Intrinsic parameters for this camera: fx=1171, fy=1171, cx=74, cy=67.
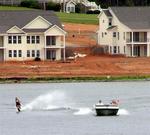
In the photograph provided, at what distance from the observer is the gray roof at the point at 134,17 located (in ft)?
469

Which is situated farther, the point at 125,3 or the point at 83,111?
the point at 125,3

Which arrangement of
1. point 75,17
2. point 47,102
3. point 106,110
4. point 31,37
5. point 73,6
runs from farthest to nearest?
point 73,6 → point 75,17 → point 31,37 → point 47,102 → point 106,110

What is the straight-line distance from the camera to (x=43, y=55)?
452ft

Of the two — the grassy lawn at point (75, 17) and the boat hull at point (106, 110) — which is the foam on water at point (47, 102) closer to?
the boat hull at point (106, 110)

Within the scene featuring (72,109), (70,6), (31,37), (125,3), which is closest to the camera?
(72,109)

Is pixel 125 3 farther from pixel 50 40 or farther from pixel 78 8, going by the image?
pixel 50 40

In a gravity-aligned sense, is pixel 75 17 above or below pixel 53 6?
below

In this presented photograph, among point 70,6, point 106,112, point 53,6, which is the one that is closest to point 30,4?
point 53,6

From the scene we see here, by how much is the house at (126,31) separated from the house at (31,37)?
320 inches

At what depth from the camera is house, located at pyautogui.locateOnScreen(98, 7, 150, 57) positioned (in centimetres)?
14188

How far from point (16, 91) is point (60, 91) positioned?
588 centimetres

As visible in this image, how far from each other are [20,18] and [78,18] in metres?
37.8

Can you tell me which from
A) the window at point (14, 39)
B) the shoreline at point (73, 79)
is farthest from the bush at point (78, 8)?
the shoreline at point (73, 79)

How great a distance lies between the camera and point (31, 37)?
5453 inches
